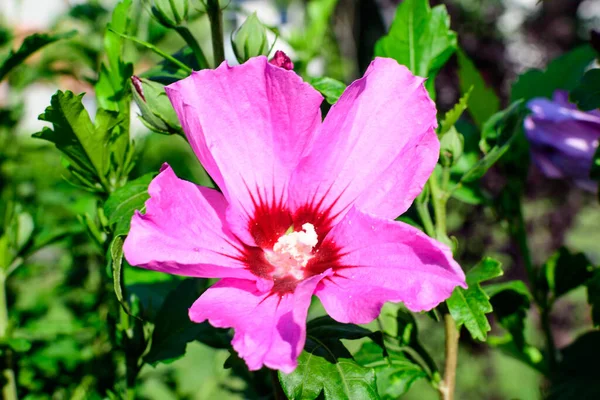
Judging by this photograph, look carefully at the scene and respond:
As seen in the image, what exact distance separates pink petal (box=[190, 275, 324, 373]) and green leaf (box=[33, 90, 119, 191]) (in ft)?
0.77

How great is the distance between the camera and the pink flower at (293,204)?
1.68ft

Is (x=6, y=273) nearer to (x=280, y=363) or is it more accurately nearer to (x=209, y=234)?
(x=209, y=234)

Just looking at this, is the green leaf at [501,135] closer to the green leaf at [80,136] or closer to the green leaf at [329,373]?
the green leaf at [329,373]

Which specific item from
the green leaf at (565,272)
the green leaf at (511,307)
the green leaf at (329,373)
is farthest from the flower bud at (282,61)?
the green leaf at (565,272)

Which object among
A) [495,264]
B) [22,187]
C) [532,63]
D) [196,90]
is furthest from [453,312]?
[532,63]

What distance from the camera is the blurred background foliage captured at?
976 millimetres

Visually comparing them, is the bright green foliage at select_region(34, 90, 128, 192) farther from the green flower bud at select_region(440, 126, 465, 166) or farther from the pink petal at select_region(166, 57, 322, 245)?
the green flower bud at select_region(440, 126, 465, 166)

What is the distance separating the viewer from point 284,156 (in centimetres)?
62

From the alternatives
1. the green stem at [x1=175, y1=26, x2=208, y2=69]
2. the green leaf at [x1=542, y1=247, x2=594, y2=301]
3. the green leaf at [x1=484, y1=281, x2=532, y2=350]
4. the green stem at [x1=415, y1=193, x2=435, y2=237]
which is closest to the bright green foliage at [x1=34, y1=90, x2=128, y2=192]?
the green stem at [x1=175, y1=26, x2=208, y2=69]

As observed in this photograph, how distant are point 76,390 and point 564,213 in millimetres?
2190

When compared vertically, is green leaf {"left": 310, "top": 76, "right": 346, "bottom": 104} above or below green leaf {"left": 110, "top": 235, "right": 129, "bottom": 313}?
above

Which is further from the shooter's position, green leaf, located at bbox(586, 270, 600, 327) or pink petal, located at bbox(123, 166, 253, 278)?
green leaf, located at bbox(586, 270, 600, 327)

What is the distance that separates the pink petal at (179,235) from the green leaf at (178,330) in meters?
0.16

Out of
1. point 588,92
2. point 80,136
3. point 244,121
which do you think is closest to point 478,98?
point 588,92
